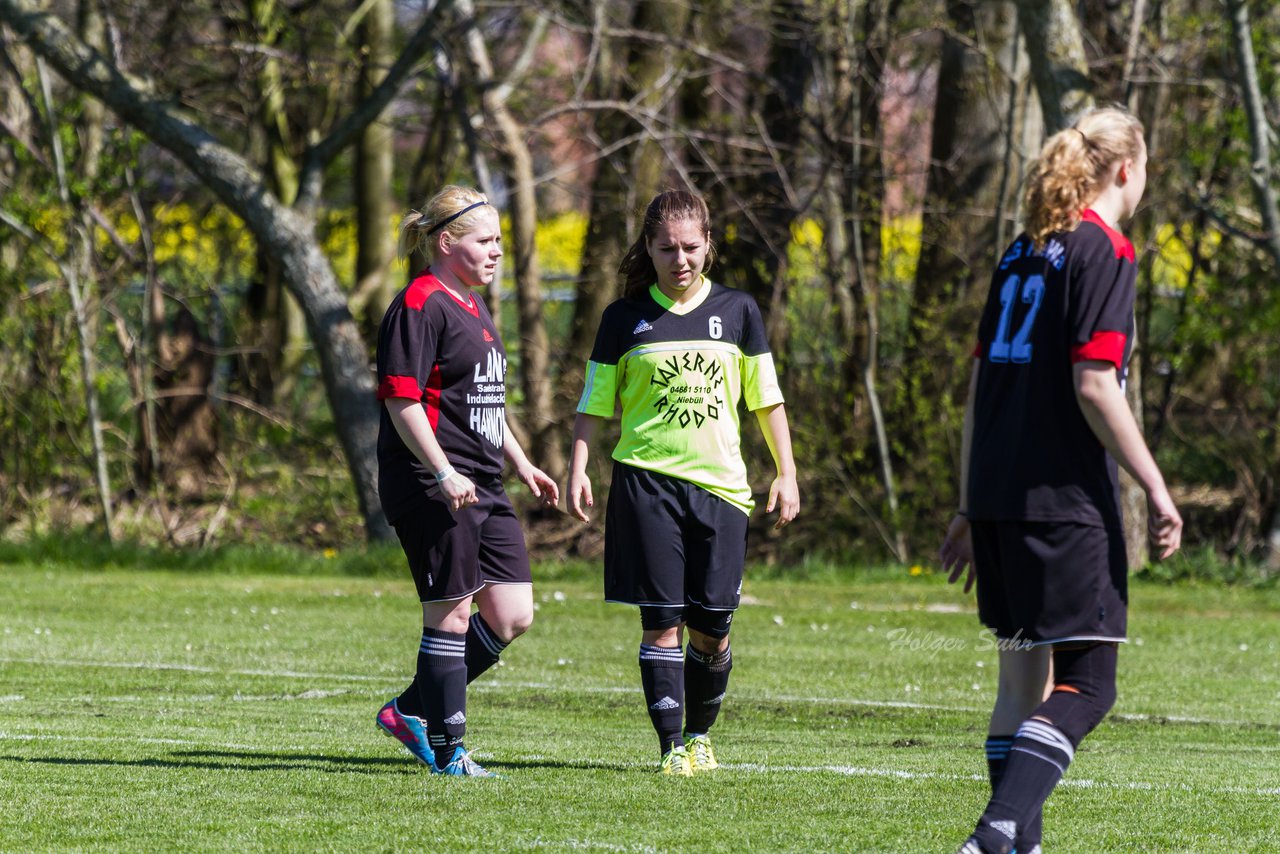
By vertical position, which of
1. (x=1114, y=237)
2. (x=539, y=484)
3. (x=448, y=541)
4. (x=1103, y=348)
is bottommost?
(x=448, y=541)

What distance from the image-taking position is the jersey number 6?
400 centimetres

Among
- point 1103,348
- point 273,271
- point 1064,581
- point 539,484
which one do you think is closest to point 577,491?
point 539,484

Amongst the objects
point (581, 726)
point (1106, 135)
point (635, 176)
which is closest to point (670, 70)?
point (635, 176)

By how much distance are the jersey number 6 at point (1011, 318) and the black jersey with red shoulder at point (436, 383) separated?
1.97m

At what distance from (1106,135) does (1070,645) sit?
1.22 m

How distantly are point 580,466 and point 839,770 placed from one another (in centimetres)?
135

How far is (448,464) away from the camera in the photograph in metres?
5.30

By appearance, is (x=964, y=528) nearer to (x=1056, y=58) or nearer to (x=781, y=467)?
(x=781, y=467)

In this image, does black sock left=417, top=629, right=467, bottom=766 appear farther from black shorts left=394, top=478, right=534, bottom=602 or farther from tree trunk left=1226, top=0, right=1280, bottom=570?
tree trunk left=1226, top=0, right=1280, bottom=570

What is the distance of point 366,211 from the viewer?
863 inches

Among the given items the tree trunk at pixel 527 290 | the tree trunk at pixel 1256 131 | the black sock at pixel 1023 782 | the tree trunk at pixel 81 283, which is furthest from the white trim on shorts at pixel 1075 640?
the tree trunk at pixel 81 283

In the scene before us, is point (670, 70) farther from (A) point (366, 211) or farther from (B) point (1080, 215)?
(B) point (1080, 215)

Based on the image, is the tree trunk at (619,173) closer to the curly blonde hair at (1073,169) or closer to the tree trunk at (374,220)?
the tree trunk at (374,220)

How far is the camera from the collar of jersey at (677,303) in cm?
563
